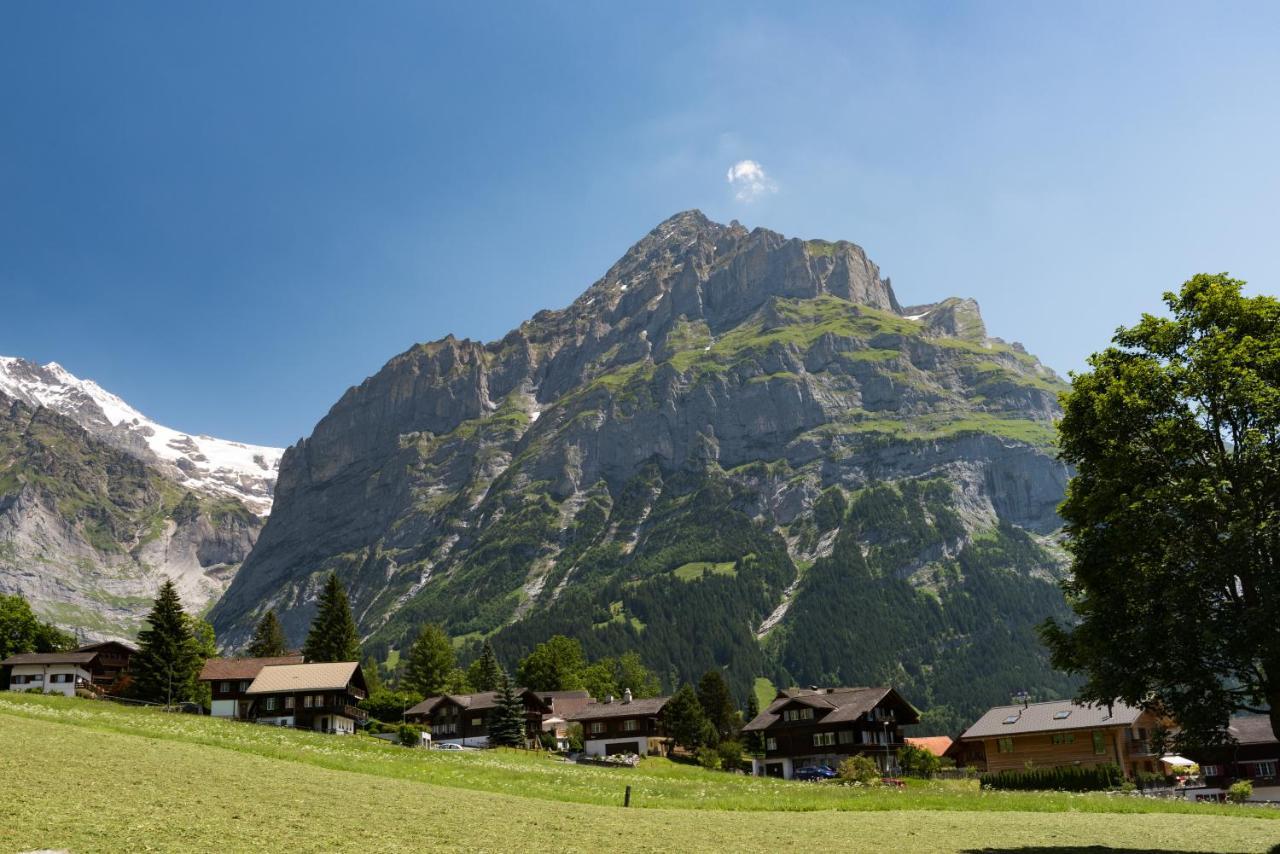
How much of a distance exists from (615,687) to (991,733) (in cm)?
9091

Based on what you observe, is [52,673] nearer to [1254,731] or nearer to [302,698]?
[302,698]

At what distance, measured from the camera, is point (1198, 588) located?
2659 centimetres

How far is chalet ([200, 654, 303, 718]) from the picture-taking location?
10225cm

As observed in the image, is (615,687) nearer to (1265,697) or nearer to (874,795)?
(874,795)

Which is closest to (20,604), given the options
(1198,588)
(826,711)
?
(826,711)

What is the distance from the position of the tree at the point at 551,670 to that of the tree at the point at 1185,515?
134m

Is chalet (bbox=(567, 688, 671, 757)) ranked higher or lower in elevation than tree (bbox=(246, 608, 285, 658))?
lower

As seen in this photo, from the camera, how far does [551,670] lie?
157875mm

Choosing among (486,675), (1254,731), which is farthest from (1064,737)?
(486,675)

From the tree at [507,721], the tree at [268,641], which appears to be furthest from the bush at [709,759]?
the tree at [268,641]

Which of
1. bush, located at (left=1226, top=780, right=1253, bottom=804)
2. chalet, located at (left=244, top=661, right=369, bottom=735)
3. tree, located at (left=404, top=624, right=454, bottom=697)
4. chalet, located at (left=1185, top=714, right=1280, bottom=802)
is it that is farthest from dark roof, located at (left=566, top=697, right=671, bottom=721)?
bush, located at (left=1226, top=780, right=1253, bottom=804)

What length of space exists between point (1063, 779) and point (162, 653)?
88286 mm

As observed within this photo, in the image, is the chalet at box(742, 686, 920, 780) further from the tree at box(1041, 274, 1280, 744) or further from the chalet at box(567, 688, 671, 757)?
the tree at box(1041, 274, 1280, 744)

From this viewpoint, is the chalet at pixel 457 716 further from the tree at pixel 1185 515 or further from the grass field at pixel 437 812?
the tree at pixel 1185 515
